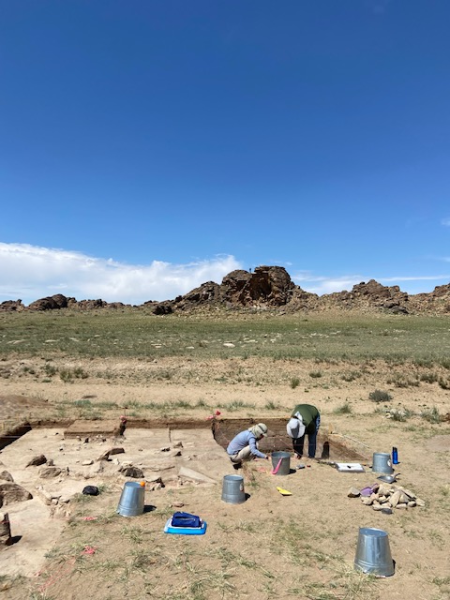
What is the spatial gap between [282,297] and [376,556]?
89.2 metres

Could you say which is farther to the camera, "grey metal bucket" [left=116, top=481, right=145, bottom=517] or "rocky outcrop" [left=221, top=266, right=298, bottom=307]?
"rocky outcrop" [left=221, top=266, right=298, bottom=307]

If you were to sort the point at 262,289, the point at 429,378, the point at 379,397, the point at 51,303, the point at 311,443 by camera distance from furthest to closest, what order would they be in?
the point at 51,303, the point at 262,289, the point at 429,378, the point at 379,397, the point at 311,443

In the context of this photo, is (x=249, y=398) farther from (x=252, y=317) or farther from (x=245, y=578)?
(x=252, y=317)

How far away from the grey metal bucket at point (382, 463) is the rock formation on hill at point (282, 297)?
75.0 meters

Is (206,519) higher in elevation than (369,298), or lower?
Result: lower

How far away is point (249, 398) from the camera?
58.5 ft

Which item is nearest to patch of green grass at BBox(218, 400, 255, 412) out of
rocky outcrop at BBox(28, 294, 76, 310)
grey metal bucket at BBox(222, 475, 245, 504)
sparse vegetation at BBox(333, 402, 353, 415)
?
sparse vegetation at BBox(333, 402, 353, 415)

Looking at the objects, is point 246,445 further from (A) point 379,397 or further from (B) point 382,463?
(A) point 379,397

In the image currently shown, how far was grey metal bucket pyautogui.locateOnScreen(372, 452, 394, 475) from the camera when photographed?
30.0ft

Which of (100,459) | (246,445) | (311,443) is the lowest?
(100,459)

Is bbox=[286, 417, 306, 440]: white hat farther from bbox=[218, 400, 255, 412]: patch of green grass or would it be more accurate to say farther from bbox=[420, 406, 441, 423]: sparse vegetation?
bbox=[420, 406, 441, 423]: sparse vegetation

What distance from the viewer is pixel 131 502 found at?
6703 millimetres

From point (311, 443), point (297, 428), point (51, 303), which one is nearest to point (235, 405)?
point (311, 443)

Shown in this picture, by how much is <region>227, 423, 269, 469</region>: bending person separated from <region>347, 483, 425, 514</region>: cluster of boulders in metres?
2.10
